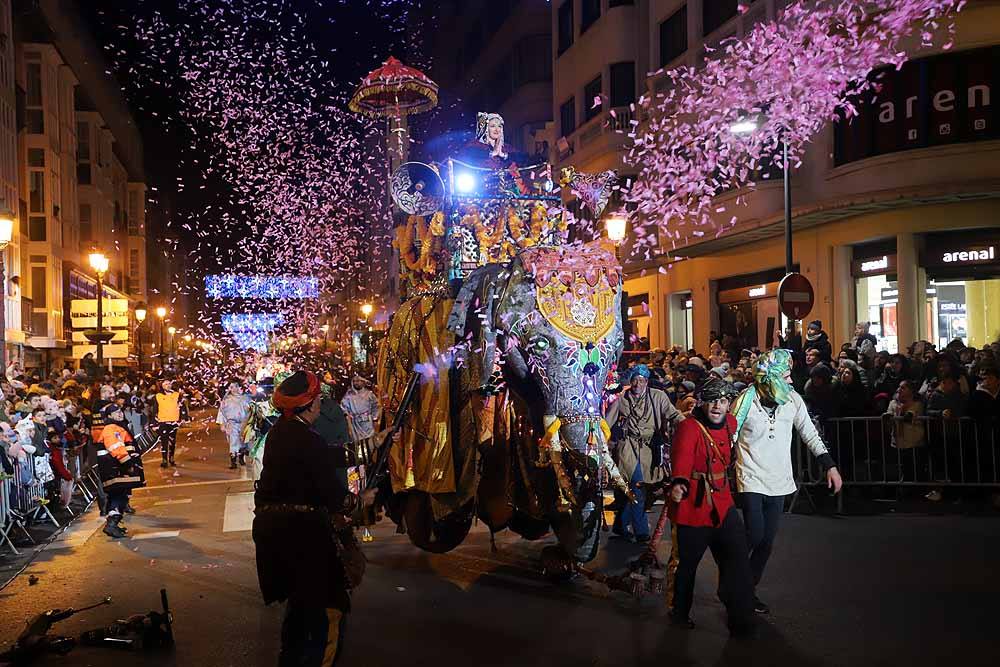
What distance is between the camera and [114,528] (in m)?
12.0

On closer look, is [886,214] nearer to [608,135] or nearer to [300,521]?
[608,135]

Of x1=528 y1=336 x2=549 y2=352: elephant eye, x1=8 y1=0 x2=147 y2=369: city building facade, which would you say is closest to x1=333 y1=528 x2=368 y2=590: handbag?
x1=528 y1=336 x2=549 y2=352: elephant eye

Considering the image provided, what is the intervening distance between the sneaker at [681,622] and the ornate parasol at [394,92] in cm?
674

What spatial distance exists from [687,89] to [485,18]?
20813mm

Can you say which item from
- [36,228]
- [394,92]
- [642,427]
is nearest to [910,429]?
[642,427]

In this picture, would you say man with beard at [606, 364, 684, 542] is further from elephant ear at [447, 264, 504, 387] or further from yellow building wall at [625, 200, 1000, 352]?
yellow building wall at [625, 200, 1000, 352]

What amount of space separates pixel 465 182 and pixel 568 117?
25.3 metres

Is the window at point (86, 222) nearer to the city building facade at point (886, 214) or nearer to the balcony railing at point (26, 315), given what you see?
the balcony railing at point (26, 315)

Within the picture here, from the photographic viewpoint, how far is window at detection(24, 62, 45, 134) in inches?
1570

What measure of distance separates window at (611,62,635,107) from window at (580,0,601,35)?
87.0 inches

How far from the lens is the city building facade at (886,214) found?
17.9 m

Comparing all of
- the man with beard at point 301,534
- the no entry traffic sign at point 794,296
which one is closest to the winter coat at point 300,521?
the man with beard at point 301,534

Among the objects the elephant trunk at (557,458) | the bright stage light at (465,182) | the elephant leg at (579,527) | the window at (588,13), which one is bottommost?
the elephant leg at (579,527)

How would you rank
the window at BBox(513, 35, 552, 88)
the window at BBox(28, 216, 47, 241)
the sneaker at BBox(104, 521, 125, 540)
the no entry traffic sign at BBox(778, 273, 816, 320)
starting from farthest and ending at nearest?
the window at BBox(28, 216, 47, 241) → the window at BBox(513, 35, 552, 88) → the no entry traffic sign at BBox(778, 273, 816, 320) → the sneaker at BBox(104, 521, 125, 540)
